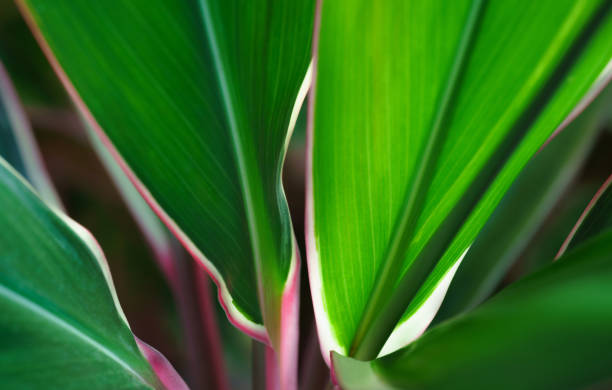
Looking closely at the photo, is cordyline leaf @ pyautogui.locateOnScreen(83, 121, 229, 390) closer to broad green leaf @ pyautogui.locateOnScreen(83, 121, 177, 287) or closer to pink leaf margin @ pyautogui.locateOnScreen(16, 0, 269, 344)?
broad green leaf @ pyautogui.locateOnScreen(83, 121, 177, 287)

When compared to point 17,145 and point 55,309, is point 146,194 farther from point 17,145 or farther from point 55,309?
point 17,145

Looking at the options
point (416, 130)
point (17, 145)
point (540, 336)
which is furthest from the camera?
point (17, 145)

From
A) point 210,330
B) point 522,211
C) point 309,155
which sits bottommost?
point 210,330

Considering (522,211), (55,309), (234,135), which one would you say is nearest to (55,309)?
(55,309)

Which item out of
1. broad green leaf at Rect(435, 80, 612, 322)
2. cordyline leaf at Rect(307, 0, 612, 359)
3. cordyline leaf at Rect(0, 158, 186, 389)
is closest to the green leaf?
cordyline leaf at Rect(0, 158, 186, 389)

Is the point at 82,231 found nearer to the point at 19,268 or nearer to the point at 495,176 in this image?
the point at 19,268

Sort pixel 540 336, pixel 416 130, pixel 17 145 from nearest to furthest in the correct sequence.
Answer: pixel 540 336
pixel 416 130
pixel 17 145

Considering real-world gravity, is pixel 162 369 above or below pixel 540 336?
below

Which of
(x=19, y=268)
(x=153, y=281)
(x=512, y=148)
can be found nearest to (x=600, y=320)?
(x=512, y=148)
